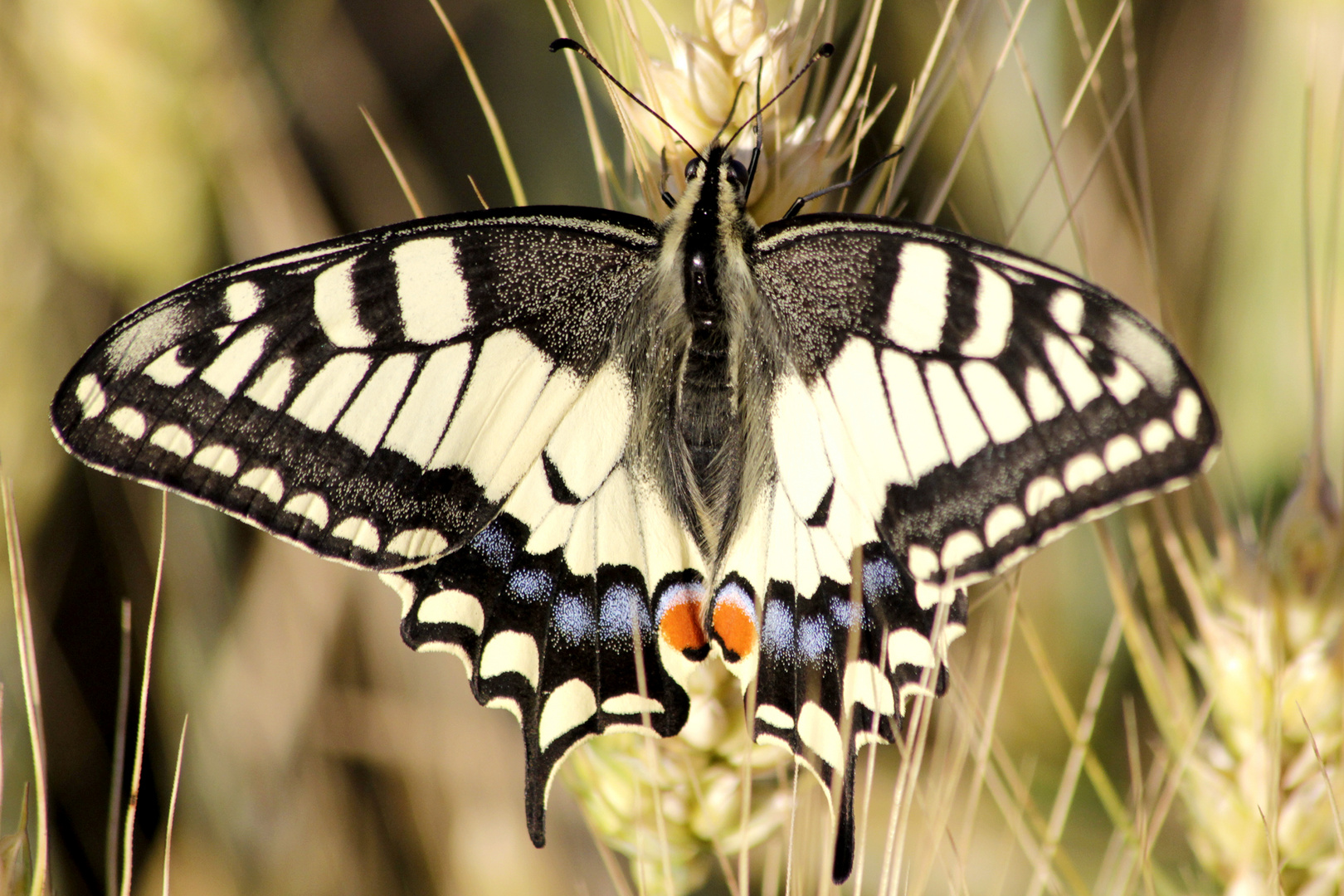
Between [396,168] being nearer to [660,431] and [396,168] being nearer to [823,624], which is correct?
[660,431]

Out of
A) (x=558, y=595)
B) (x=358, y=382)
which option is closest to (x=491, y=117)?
(x=358, y=382)

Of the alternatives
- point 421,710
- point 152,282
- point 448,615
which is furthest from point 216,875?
point 152,282

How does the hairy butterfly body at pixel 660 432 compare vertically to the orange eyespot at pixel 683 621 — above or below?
above

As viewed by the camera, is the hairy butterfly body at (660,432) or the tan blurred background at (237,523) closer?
the hairy butterfly body at (660,432)

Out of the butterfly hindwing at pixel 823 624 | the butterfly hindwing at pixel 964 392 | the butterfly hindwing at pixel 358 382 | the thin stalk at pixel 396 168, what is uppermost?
the thin stalk at pixel 396 168

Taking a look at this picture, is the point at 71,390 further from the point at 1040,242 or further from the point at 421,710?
the point at 1040,242

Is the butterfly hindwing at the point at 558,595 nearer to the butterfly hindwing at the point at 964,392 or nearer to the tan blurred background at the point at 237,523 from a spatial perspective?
the butterfly hindwing at the point at 964,392

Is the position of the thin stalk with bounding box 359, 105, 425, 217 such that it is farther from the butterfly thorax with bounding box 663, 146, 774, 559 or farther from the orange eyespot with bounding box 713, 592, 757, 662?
the orange eyespot with bounding box 713, 592, 757, 662

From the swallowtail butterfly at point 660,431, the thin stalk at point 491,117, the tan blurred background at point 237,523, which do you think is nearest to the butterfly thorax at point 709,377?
the swallowtail butterfly at point 660,431

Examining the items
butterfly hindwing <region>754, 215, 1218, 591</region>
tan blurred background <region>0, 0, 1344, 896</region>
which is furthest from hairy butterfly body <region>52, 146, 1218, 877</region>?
tan blurred background <region>0, 0, 1344, 896</region>
